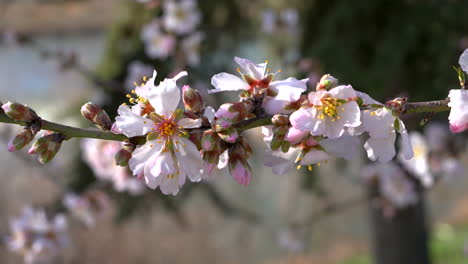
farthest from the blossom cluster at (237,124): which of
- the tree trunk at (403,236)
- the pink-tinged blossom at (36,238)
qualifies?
the tree trunk at (403,236)

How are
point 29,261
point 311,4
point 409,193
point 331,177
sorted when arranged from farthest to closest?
1. point 331,177
2. point 311,4
3. point 409,193
4. point 29,261

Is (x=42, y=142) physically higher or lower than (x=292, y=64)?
lower

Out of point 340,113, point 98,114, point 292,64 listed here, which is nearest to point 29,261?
point 292,64

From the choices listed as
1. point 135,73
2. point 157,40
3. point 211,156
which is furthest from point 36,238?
point 211,156

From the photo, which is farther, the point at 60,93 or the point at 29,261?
the point at 60,93

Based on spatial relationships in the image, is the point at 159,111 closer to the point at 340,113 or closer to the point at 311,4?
the point at 340,113

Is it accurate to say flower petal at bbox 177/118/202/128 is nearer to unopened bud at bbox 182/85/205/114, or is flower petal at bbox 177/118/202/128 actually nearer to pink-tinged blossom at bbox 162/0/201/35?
unopened bud at bbox 182/85/205/114

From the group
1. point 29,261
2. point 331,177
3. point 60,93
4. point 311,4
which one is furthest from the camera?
point 60,93
